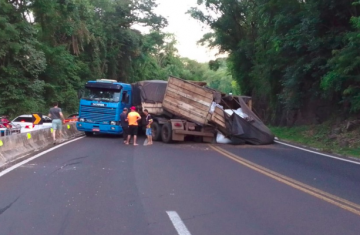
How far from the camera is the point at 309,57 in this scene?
26.4m

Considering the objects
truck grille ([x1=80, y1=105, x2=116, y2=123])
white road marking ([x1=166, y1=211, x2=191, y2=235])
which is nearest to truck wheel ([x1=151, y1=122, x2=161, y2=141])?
truck grille ([x1=80, y1=105, x2=116, y2=123])

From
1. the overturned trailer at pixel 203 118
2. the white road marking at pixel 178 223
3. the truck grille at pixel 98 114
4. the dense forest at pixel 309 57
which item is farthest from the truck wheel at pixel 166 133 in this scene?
the white road marking at pixel 178 223

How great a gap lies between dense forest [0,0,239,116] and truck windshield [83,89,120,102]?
27.1 ft

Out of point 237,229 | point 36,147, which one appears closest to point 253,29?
point 36,147

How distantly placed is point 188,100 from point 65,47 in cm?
2301

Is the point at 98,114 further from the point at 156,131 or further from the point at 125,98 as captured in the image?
the point at 156,131

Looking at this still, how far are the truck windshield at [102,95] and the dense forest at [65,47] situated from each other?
326 inches

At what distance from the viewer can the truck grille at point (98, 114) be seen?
82.6 feet

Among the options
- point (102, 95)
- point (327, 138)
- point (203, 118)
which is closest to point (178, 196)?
point (203, 118)

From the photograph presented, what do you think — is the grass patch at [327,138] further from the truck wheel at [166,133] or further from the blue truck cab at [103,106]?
the blue truck cab at [103,106]

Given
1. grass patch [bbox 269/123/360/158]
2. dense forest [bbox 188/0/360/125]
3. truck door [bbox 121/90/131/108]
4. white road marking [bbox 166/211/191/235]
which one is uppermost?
dense forest [bbox 188/0/360/125]

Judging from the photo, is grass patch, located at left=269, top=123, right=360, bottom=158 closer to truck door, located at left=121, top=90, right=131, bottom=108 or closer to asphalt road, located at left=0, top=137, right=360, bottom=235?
asphalt road, located at left=0, top=137, right=360, bottom=235

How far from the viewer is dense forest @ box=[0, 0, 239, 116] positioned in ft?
111

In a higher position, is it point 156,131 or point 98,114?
point 98,114
